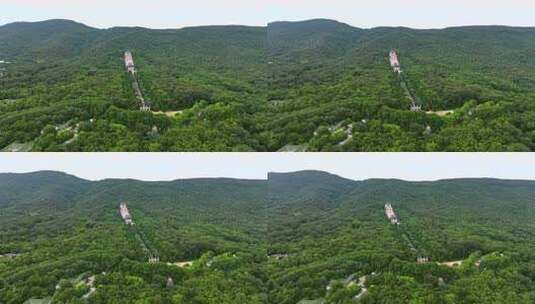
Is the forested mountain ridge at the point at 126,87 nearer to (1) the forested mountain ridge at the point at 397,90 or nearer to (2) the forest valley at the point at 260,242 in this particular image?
(1) the forested mountain ridge at the point at 397,90

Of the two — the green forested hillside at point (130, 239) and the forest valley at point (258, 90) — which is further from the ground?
the forest valley at point (258, 90)

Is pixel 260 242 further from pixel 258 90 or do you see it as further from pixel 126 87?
pixel 126 87

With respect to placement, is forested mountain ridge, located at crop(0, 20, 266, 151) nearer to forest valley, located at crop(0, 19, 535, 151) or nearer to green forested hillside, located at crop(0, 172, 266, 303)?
forest valley, located at crop(0, 19, 535, 151)

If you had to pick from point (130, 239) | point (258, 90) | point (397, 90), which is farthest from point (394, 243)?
point (130, 239)

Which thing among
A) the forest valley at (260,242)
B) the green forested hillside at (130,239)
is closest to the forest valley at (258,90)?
the forest valley at (260,242)

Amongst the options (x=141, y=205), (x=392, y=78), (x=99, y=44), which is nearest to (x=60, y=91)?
(x=99, y=44)

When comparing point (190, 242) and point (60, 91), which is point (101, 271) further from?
point (60, 91)
